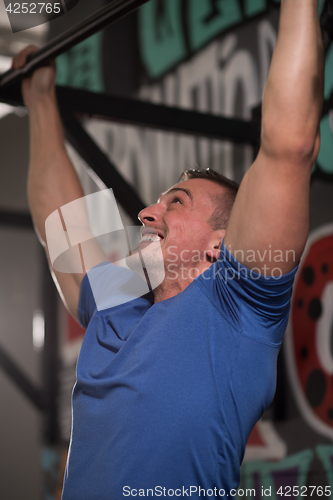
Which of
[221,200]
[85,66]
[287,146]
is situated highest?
[85,66]

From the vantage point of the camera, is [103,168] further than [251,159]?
No

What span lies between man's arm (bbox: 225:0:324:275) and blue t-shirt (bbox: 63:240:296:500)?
5cm

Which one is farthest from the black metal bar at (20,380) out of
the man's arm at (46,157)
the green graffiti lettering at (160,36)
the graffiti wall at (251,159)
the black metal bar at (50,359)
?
the green graffiti lettering at (160,36)

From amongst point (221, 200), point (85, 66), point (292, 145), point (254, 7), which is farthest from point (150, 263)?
point (85, 66)

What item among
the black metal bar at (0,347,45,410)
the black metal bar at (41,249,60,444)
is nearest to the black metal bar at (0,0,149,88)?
the black metal bar at (0,347,45,410)

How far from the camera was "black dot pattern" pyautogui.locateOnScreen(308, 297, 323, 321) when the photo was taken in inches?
65.2

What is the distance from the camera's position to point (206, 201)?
3.81 feet

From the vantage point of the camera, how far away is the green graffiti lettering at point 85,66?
299 cm

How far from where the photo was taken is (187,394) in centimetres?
88

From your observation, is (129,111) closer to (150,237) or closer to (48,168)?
(48,168)

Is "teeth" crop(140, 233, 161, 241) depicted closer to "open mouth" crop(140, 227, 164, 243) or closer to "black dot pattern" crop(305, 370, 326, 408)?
"open mouth" crop(140, 227, 164, 243)

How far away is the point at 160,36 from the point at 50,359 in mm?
1916

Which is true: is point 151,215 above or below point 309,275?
above

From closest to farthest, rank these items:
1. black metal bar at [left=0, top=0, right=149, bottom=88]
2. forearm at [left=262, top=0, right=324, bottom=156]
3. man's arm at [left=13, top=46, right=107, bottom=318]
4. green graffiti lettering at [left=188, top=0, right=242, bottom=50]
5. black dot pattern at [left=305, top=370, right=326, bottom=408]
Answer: forearm at [left=262, top=0, right=324, bottom=156], black metal bar at [left=0, top=0, right=149, bottom=88], man's arm at [left=13, top=46, right=107, bottom=318], black dot pattern at [left=305, top=370, right=326, bottom=408], green graffiti lettering at [left=188, top=0, right=242, bottom=50]
